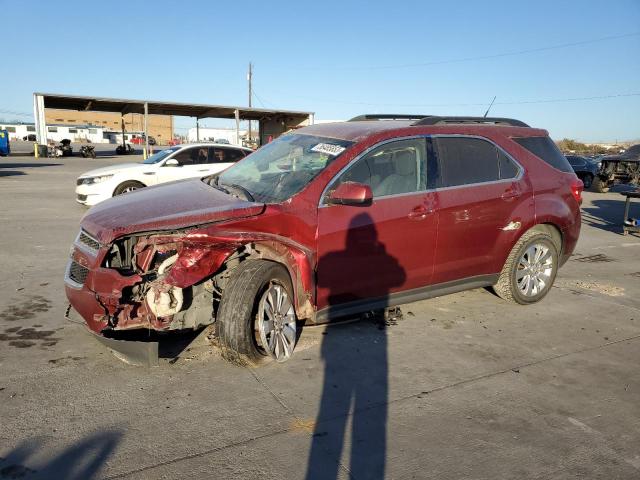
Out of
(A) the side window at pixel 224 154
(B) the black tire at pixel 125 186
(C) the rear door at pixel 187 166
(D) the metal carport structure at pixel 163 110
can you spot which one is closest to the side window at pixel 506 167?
(C) the rear door at pixel 187 166

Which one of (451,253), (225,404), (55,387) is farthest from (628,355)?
(55,387)

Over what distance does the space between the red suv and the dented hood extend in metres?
0.01

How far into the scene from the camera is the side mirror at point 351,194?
395 centimetres

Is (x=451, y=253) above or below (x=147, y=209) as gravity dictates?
below

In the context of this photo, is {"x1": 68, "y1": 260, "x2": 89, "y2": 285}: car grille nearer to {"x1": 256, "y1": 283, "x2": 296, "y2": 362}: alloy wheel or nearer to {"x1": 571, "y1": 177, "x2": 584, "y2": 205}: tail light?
{"x1": 256, "y1": 283, "x2": 296, "y2": 362}: alloy wheel

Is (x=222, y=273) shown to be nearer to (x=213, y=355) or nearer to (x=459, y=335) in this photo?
(x=213, y=355)

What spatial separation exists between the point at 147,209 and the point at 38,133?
36.8m

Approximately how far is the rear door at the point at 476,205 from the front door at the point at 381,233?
176 millimetres

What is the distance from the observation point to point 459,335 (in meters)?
4.77

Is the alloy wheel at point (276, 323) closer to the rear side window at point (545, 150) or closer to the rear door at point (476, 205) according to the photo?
the rear door at point (476, 205)

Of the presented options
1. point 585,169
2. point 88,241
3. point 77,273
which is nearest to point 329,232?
point 88,241

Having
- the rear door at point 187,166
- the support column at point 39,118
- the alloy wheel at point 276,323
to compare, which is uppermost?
the support column at point 39,118

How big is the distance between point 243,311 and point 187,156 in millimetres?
8878

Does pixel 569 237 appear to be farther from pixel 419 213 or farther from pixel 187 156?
pixel 187 156
